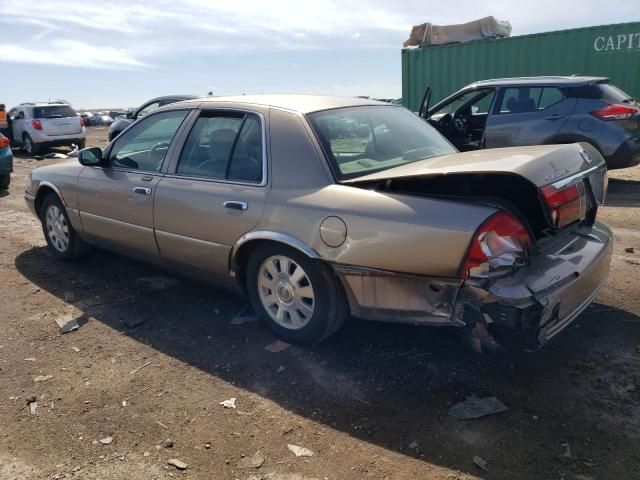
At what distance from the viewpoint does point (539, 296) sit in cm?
268

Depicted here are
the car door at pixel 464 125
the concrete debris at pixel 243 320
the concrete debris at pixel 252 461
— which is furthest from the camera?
the car door at pixel 464 125

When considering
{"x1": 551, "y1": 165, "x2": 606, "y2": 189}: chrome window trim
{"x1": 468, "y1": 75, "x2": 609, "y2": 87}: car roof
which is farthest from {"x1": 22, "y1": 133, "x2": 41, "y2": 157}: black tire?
{"x1": 551, "y1": 165, "x2": 606, "y2": 189}: chrome window trim

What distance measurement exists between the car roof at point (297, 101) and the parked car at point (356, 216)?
3 cm

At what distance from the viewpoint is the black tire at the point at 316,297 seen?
3227mm

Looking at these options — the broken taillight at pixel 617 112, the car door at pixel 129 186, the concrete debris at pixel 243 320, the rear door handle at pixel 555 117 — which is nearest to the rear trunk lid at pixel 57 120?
the car door at pixel 129 186

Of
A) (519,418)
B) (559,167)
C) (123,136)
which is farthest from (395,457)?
(123,136)

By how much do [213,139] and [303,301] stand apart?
1387 mm

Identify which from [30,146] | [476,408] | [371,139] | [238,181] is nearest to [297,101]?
[371,139]

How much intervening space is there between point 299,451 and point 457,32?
529 inches

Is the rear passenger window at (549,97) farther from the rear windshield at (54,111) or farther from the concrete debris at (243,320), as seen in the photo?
the rear windshield at (54,111)

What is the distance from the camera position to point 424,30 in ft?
46.7

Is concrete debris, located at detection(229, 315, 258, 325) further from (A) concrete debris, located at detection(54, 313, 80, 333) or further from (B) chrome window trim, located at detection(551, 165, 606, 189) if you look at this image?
(B) chrome window trim, located at detection(551, 165, 606, 189)

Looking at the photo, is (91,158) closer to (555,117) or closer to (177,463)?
(177,463)

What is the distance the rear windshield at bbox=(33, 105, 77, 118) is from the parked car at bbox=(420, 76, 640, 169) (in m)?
12.7
